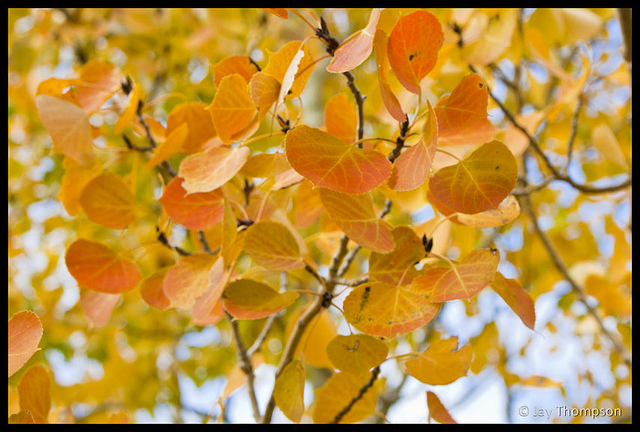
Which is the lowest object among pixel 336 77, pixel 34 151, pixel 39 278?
pixel 39 278

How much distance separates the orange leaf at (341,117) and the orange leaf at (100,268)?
295 millimetres

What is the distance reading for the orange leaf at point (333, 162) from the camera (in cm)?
42

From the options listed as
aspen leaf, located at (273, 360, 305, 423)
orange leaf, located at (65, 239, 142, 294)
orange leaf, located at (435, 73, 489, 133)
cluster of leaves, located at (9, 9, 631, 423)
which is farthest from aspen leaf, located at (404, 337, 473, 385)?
orange leaf, located at (65, 239, 142, 294)

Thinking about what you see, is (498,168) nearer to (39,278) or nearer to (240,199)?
(240,199)

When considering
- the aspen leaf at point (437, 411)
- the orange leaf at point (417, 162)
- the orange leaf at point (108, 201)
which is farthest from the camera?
the orange leaf at point (108, 201)

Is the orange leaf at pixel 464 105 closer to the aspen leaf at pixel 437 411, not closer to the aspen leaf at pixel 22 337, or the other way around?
the aspen leaf at pixel 437 411

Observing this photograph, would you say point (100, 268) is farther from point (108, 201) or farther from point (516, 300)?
point (516, 300)

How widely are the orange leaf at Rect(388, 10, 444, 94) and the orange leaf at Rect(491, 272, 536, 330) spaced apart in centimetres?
19

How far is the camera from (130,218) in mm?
639

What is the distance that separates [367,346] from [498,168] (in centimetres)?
20

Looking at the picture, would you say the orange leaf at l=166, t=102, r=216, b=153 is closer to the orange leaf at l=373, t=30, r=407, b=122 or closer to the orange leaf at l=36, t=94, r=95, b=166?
the orange leaf at l=36, t=94, r=95, b=166

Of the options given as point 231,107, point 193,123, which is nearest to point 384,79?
point 231,107

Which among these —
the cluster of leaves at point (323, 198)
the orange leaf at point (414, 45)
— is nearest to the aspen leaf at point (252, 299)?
the cluster of leaves at point (323, 198)

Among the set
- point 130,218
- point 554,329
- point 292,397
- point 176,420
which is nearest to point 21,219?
point 176,420
